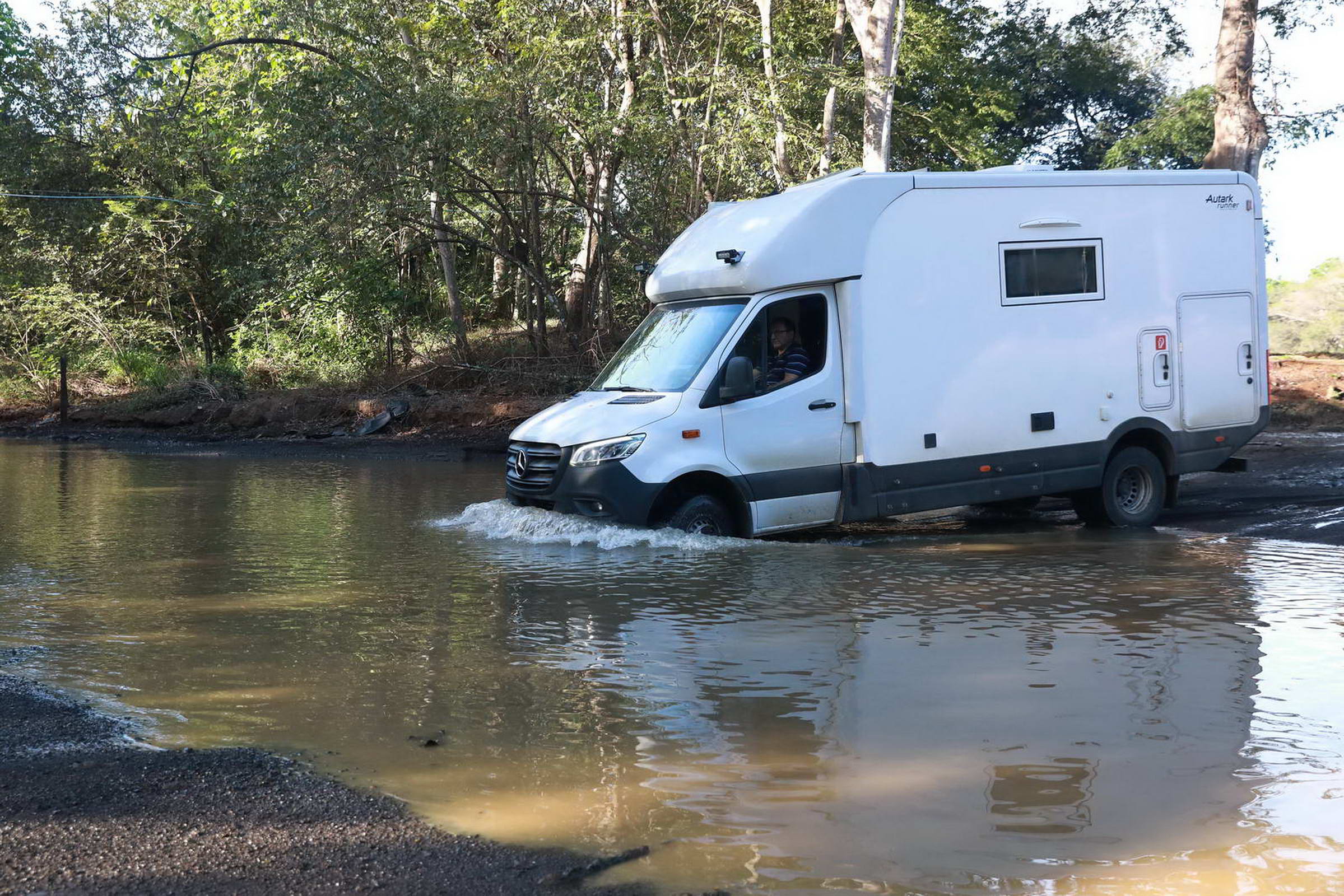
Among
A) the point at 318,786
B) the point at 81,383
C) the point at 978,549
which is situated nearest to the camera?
the point at 318,786

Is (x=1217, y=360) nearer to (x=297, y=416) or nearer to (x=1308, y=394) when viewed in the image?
(x=1308, y=394)

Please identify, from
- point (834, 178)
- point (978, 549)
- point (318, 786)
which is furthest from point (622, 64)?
point (318, 786)

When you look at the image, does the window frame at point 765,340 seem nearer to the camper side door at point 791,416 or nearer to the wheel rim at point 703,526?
the camper side door at point 791,416

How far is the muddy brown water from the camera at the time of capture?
4414 mm

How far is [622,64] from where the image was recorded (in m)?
23.5

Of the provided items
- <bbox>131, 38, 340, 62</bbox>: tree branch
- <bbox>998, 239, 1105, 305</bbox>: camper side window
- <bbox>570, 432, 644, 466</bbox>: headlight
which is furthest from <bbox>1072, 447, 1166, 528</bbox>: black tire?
<bbox>131, 38, 340, 62</bbox>: tree branch

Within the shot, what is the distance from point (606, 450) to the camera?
33.8 ft

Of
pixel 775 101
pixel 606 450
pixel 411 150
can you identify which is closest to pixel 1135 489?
pixel 606 450

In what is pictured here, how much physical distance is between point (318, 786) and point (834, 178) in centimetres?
748

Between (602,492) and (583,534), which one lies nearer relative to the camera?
(602,492)

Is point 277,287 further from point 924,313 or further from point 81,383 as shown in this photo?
point 924,313

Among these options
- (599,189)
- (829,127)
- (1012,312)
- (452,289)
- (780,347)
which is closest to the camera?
(780,347)

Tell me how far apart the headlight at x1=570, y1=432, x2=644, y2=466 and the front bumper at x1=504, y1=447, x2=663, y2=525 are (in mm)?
36

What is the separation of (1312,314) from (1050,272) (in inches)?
1143
